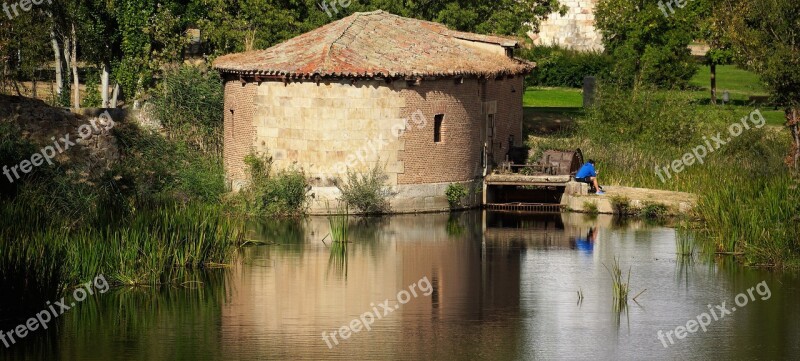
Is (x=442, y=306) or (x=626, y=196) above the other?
(x=626, y=196)

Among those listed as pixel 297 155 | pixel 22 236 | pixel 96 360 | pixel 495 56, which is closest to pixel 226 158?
pixel 297 155

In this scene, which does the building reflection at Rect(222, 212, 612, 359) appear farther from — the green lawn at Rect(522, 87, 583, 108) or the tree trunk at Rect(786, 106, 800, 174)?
the green lawn at Rect(522, 87, 583, 108)

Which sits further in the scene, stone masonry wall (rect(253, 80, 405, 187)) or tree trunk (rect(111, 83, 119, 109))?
tree trunk (rect(111, 83, 119, 109))

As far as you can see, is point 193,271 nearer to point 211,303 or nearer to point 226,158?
point 211,303

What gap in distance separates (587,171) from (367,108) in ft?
20.6

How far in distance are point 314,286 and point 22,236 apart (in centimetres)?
583

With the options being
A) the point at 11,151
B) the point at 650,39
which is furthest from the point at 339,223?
the point at 650,39

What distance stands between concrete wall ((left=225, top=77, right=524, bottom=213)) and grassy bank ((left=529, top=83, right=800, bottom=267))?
4.54m

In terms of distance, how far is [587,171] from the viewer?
133ft

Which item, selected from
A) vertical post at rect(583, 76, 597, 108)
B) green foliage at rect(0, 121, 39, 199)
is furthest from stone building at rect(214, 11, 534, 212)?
vertical post at rect(583, 76, 597, 108)

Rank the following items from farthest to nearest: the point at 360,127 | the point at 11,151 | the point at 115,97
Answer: the point at 115,97
the point at 360,127
the point at 11,151

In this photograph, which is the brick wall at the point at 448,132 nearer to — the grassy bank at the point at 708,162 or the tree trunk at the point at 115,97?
the grassy bank at the point at 708,162

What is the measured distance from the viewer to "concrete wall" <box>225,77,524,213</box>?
39031 mm

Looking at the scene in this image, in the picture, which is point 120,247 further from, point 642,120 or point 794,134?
point 642,120
